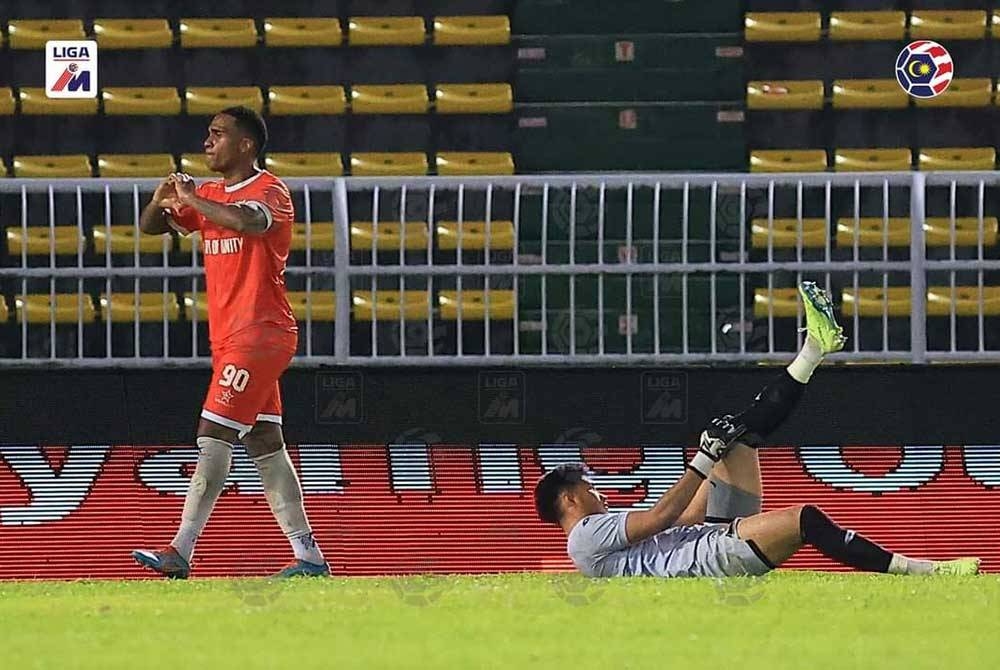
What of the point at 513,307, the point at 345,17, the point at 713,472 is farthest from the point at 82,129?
the point at 713,472

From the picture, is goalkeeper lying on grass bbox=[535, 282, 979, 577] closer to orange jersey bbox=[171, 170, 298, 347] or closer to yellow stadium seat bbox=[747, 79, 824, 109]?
orange jersey bbox=[171, 170, 298, 347]

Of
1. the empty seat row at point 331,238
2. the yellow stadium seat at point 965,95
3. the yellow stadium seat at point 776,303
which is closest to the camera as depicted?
the yellow stadium seat at point 776,303

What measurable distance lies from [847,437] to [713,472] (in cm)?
317

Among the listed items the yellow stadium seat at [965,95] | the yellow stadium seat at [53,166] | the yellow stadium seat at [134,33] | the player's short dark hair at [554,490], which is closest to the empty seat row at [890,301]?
the yellow stadium seat at [965,95]

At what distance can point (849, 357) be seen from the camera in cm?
1080

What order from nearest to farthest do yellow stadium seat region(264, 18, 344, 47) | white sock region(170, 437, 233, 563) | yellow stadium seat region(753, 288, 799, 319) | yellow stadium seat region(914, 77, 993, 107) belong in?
white sock region(170, 437, 233, 563)
yellow stadium seat region(753, 288, 799, 319)
yellow stadium seat region(914, 77, 993, 107)
yellow stadium seat region(264, 18, 344, 47)

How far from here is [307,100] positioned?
50.4ft

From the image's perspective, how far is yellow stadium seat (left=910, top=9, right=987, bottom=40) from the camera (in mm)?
15422

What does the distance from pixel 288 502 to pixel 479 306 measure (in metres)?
4.07

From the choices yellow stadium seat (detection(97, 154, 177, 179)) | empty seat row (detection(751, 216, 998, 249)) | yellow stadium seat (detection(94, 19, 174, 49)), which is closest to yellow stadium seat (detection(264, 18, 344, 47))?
yellow stadium seat (detection(94, 19, 174, 49))

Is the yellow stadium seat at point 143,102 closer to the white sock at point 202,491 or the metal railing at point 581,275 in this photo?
the metal railing at point 581,275

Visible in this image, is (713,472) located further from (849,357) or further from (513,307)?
(513,307)

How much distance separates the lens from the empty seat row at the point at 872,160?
580 inches

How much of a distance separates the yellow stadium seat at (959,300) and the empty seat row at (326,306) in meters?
2.55
